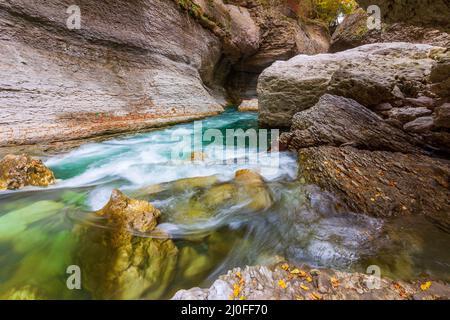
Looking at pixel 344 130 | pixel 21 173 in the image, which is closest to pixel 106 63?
pixel 21 173

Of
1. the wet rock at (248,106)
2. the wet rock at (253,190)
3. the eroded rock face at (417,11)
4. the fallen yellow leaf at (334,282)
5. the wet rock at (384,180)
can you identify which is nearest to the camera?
the fallen yellow leaf at (334,282)

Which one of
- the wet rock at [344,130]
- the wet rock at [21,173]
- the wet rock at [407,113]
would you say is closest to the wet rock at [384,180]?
the wet rock at [344,130]

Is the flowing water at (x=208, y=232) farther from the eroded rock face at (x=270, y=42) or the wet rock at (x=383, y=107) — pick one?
the eroded rock face at (x=270, y=42)

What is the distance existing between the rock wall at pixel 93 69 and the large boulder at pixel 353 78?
4.14 metres

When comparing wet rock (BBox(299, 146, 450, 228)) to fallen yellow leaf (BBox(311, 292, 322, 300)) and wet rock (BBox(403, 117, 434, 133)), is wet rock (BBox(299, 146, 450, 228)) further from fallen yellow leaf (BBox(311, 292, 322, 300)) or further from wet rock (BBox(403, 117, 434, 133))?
fallen yellow leaf (BBox(311, 292, 322, 300))

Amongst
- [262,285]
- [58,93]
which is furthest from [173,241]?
[58,93]

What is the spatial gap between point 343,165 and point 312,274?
7.09 ft

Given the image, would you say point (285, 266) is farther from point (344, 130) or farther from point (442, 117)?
point (442, 117)

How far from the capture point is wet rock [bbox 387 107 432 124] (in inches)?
144

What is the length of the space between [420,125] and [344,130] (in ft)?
3.56

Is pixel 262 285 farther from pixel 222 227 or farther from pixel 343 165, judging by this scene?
pixel 343 165

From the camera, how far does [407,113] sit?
3.80 m

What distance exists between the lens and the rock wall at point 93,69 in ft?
16.6

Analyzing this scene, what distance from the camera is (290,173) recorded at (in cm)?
407
